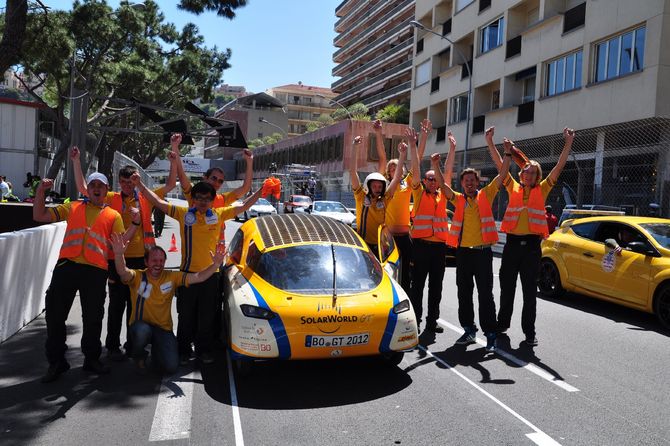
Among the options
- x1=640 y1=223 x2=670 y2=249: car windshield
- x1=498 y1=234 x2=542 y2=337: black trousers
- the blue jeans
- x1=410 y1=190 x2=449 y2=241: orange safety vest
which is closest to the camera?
the blue jeans

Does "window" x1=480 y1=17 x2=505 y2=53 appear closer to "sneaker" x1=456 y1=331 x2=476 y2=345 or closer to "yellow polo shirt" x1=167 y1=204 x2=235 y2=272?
"sneaker" x1=456 y1=331 x2=476 y2=345

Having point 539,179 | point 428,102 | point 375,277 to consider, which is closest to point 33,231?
point 375,277

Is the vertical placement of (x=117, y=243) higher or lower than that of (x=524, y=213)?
lower

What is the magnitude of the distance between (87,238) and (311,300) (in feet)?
6.58

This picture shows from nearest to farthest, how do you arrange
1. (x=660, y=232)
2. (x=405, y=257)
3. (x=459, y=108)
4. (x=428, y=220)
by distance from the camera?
(x=428, y=220) → (x=405, y=257) → (x=660, y=232) → (x=459, y=108)

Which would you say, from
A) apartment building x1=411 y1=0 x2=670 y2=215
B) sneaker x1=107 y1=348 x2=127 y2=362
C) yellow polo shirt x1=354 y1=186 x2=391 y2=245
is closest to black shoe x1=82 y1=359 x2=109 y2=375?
sneaker x1=107 y1=348 x2=127 y2=362

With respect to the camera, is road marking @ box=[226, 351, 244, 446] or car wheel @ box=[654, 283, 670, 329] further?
car wheel @ box=[654, 283, 670, 329]

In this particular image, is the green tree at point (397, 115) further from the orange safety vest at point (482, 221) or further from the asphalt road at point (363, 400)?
the asphalt road at point (363, 400)

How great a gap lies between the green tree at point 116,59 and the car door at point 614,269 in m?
15.5

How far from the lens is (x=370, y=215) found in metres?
6.49

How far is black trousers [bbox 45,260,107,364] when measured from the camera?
4879 mm

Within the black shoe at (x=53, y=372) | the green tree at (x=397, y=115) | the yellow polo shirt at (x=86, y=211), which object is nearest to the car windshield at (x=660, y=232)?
the yellow polo shirt at (x=86, y=211)

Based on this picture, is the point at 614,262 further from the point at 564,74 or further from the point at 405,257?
the point at 564,74

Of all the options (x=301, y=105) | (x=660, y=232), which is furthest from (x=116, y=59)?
(x=301, y=105)
